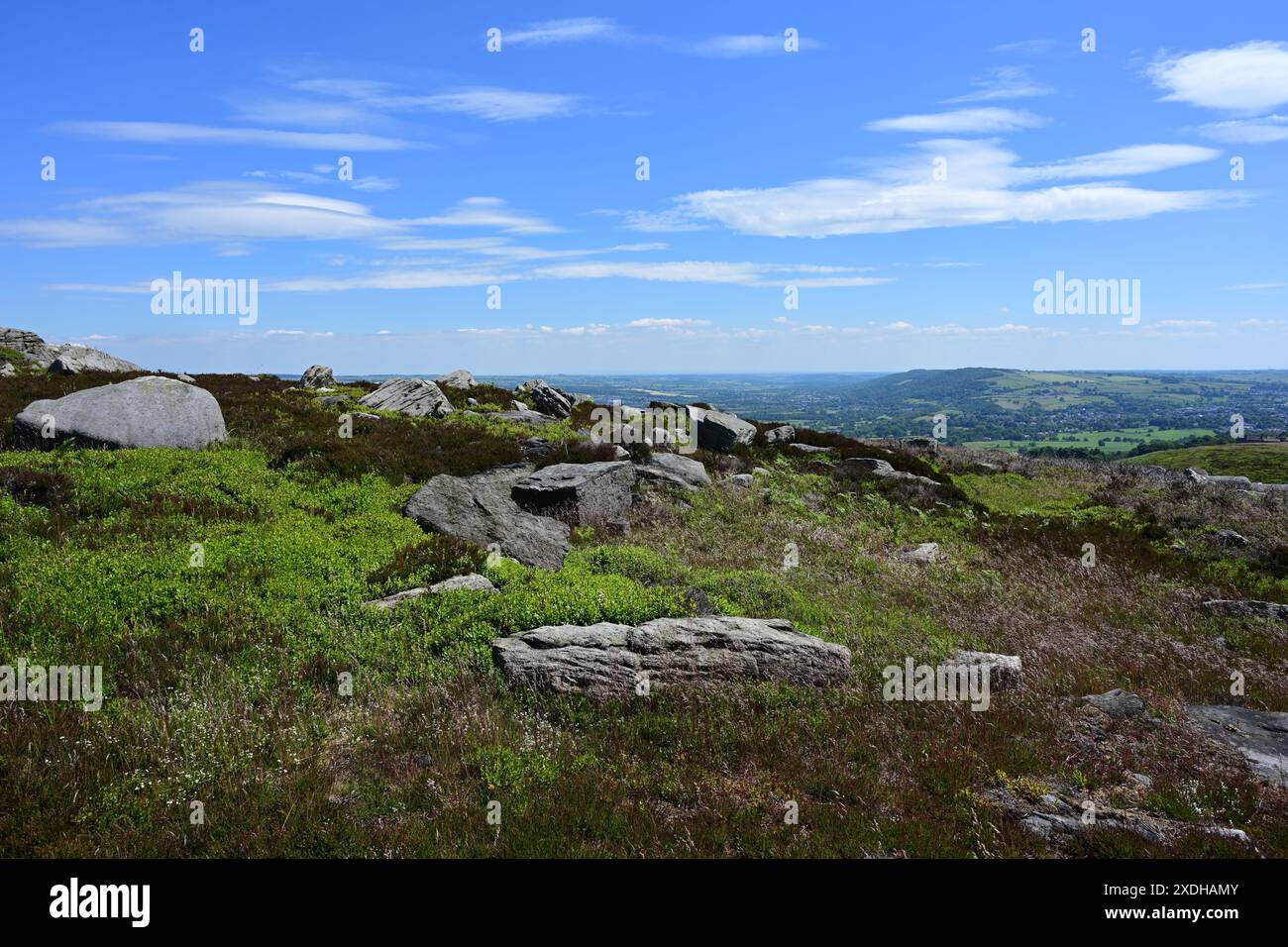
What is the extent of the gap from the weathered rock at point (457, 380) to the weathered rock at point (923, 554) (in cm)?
2817

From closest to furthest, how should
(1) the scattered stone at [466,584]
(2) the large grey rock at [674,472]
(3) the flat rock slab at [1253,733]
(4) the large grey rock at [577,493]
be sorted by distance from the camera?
(3) the flat rock slab at [1253,733] → (1) the scattered stone at [466,584] → (4) the large grey rock at [577,493] → (2) the large grey rock at [674,472]

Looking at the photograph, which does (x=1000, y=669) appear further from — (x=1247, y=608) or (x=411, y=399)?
(x=411, y=399)

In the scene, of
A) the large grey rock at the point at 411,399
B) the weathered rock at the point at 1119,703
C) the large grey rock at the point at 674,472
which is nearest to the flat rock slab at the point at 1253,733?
the weathered rock at the point at 1119,703

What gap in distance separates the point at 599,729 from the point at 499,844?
2.24 m

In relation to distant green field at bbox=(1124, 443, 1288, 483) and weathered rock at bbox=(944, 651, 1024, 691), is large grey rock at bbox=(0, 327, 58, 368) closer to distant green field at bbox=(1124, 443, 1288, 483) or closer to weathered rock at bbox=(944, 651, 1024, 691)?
weathered rock at bbox=(944, 651, 1024, 691)

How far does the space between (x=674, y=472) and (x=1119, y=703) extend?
1484 centimetres

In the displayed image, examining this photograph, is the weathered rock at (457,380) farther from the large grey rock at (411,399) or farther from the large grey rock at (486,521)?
the large grey rock at (486,521)

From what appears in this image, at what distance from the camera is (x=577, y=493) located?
18.2 m

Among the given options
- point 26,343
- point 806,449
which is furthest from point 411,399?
point 26,343

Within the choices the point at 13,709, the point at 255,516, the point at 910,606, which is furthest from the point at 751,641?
the point at 255,516

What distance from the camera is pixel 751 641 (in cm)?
923

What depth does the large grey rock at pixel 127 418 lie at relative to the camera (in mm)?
17188

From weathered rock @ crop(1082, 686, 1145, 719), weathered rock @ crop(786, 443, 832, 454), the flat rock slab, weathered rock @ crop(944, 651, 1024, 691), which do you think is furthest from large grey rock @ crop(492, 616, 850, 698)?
weathered rock @ crop(786, 443, 832, 454)

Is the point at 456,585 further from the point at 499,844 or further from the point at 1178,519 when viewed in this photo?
the point at 1178,519
